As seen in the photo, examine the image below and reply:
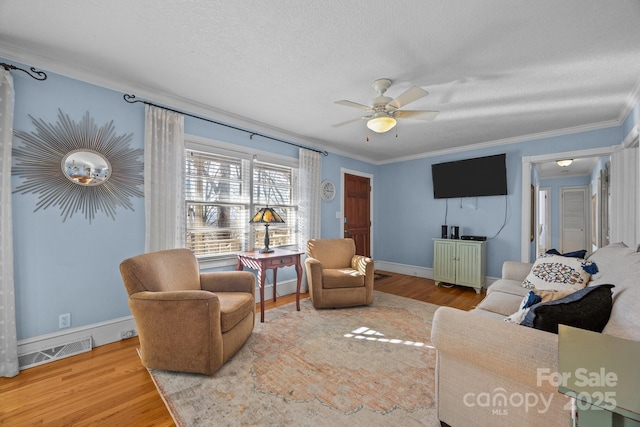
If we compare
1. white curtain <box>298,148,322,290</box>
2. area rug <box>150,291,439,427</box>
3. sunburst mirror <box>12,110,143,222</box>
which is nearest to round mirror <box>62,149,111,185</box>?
sunburst mirror <box>12,110,143,222</box>

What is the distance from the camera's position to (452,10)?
161 centimetres

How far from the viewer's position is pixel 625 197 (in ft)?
10.2

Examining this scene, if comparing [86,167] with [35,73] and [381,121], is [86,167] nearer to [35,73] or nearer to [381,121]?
[35,73]

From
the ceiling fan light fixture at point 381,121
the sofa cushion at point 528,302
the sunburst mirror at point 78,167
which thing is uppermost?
the ceiling fan light fixture at point 381,121

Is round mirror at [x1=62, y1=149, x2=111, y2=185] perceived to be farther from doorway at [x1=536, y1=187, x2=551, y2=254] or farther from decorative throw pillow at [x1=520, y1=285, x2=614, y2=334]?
doorway at [x1=536, y1=187, x2=551, y2=254]

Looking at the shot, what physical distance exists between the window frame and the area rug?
0.96m

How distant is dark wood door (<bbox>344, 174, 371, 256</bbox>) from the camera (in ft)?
17.3

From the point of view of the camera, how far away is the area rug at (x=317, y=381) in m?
1.59

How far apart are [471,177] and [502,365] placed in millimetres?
4067

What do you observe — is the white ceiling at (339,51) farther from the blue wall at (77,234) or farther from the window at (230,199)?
the window at (230,199)

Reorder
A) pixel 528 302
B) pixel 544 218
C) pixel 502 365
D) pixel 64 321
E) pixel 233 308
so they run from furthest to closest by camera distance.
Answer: pixel 544 218
pixel 64 321
pixel 233 308
pixel 528 302
pixel 502 365

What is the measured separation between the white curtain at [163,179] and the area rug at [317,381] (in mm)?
1291

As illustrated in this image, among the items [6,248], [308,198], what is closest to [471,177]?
[308,198]

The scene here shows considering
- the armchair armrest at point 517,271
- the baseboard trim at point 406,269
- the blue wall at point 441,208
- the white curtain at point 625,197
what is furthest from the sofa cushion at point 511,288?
the baseboard trim at point 406,269
